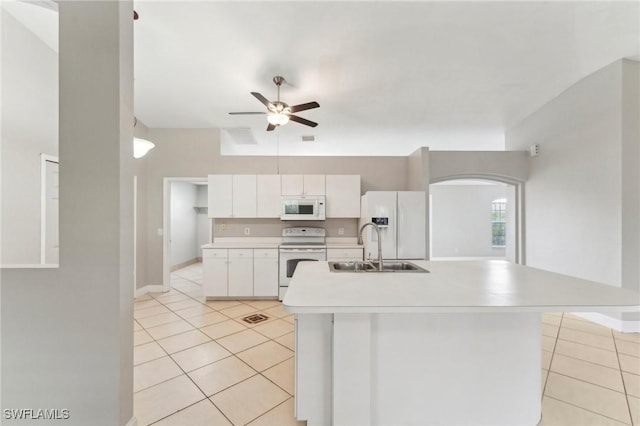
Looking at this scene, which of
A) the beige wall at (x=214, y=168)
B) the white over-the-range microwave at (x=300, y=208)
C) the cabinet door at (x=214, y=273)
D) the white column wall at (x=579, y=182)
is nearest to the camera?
the white column wall at (x=579, y=182)

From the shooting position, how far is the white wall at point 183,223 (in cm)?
653

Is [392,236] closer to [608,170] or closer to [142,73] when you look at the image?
[608,170]

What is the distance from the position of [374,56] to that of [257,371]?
3.22 metres

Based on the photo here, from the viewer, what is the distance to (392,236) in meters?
3.85

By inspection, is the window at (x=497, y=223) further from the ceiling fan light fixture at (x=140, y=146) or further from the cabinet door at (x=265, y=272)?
the ceiling fan light fixture at (x=140, y=146)

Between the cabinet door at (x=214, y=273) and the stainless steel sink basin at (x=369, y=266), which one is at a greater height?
the stainless steel sink basin at (x=369, y=266)

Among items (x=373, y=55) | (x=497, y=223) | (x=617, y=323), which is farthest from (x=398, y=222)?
(x=497, y=223)

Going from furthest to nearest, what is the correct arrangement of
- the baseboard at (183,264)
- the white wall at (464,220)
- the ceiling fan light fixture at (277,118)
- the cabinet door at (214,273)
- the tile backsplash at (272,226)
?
the white wall at (464,220) < the baseboard at (183,264) < the tile backsplash at (272,226) < the cabinet door at (214,273) < the ceiling fan light fixture at (277,118)

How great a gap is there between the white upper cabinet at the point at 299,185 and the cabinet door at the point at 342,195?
0.19m

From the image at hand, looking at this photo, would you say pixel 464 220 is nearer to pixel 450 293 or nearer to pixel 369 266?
pixel 369 266

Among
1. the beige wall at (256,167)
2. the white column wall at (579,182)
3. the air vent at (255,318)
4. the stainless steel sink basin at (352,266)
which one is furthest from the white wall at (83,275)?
the white column wall at (579,182)

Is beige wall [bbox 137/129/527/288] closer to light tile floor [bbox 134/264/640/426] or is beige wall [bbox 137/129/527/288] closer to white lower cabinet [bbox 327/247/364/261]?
white lower cabinet [bbox 327/247/364/261]

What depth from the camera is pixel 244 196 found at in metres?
4.37

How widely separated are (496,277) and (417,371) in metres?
0.90
